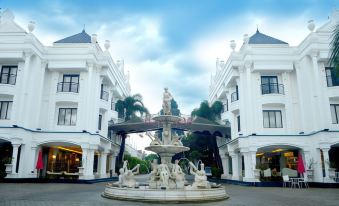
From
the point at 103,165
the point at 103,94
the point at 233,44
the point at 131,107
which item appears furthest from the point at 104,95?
the point at 233,44

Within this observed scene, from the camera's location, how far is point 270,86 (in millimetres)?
23219

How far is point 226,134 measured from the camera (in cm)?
2748

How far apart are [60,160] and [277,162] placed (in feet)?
67.0

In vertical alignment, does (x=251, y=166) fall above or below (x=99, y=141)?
below

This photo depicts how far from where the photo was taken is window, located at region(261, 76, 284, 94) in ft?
75.7

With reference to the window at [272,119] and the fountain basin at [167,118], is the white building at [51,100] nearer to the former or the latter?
the fountain basin at [167,118]

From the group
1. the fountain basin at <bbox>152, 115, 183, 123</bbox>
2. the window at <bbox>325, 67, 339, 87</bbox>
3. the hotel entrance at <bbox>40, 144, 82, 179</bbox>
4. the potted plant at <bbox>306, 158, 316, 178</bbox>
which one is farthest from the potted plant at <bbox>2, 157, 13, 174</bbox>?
the window at <bbox>325, 67, 339, 87</bbox>

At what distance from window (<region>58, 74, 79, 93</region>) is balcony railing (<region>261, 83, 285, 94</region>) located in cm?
1577

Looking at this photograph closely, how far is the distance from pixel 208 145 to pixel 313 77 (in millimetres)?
14557

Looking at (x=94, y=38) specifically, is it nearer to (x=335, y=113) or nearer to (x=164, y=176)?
(x=164, y=176)

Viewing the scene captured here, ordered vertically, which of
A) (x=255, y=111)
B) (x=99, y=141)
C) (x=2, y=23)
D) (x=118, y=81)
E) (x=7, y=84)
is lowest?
(x=99, y=141)

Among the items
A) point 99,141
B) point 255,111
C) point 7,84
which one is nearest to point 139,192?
point 99,141

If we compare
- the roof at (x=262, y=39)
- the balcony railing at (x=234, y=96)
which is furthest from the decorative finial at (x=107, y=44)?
the roof at (x=262, y=39)

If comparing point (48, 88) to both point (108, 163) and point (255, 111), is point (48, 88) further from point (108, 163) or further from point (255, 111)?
point (255, 111)
